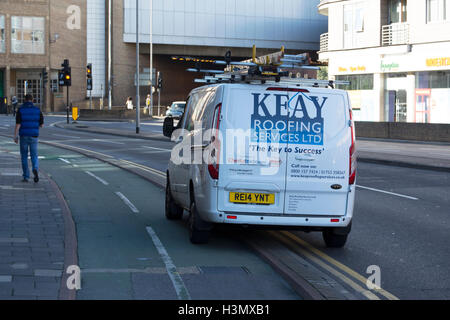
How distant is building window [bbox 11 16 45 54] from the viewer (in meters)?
72.8

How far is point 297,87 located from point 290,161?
35.5 inches

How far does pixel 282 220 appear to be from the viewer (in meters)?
8.63

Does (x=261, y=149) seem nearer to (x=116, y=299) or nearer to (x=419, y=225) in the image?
(x=116, y=299)

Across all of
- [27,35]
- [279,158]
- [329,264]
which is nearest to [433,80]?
[279,158]

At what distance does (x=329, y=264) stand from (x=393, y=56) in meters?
38.5

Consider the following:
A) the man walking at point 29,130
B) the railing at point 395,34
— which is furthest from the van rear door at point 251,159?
the railing at point 395,34

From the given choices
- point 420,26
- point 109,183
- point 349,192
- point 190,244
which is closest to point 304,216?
point 349,192

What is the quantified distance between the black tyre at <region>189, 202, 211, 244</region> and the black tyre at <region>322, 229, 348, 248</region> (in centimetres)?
144

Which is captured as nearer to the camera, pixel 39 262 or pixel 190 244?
pixel 39 262

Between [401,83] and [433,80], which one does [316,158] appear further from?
[401,83]

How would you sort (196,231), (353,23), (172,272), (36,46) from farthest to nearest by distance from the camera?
(36,46) < (353,23) < (196,231) < (172,272)

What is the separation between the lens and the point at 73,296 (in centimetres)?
631

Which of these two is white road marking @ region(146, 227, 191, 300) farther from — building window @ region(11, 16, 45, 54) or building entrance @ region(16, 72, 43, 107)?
building entrance @ region(16, 72, 43, 107)

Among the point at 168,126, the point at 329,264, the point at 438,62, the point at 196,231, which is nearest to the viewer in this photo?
the point at 329,264
